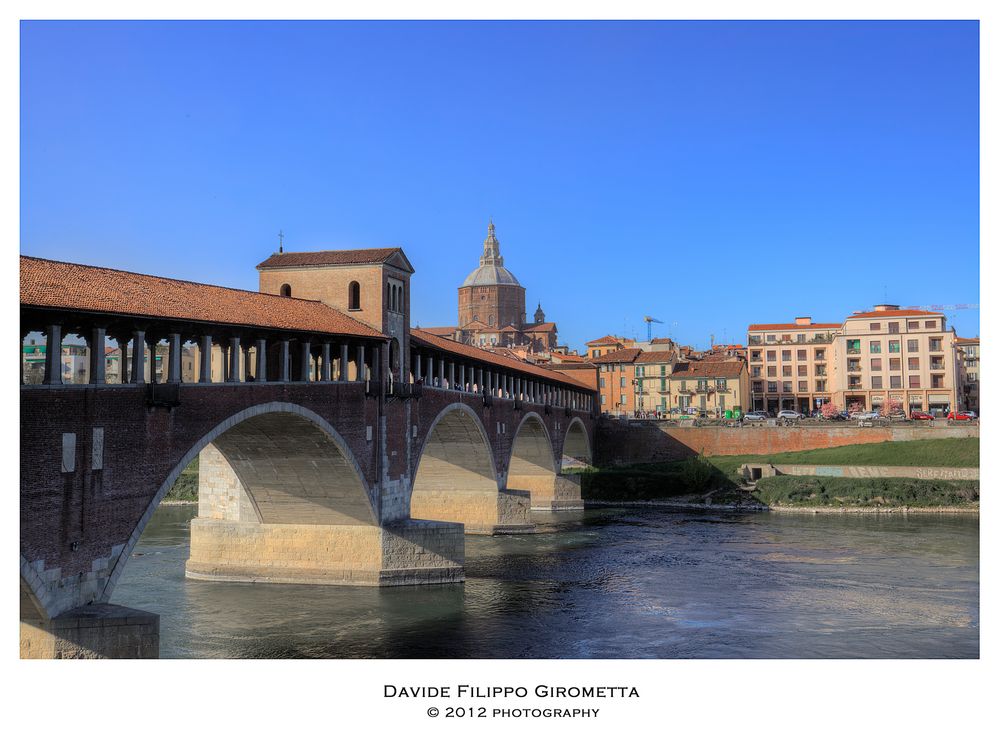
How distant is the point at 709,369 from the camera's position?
89.2 meters

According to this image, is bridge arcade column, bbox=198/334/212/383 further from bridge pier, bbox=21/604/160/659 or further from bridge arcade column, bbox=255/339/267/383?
bridge pier, bbox=21/604/160/659

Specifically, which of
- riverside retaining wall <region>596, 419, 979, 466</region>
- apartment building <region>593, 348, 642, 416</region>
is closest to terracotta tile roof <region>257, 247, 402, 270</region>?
riverside retaining wall <region>596, 419, 979, 466</region>

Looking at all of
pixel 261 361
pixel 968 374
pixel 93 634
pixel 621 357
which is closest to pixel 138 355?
pixel 261 361

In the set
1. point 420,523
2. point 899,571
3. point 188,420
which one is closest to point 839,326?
point 899,571

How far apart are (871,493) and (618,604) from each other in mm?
32911

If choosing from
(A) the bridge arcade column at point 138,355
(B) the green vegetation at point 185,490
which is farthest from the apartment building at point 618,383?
(A) the bridge arcade column at point 138,355

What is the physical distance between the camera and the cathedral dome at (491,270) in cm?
16238

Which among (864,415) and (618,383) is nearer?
(864,415)

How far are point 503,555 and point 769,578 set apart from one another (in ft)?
38.2

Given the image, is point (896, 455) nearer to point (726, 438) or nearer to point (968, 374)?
point (726, 438)

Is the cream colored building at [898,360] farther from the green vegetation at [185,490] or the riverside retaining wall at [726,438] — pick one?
the green vegetation at [185,490]

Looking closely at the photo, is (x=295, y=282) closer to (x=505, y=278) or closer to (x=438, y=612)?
(x=438, y=612)

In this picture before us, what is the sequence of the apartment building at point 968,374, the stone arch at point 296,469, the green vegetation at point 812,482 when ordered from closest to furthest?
the stone arch at point 296,469
the green vegetation at point 812,482
the apartment building at point 968,374

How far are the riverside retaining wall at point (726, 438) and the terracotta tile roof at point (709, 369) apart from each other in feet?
50.0
